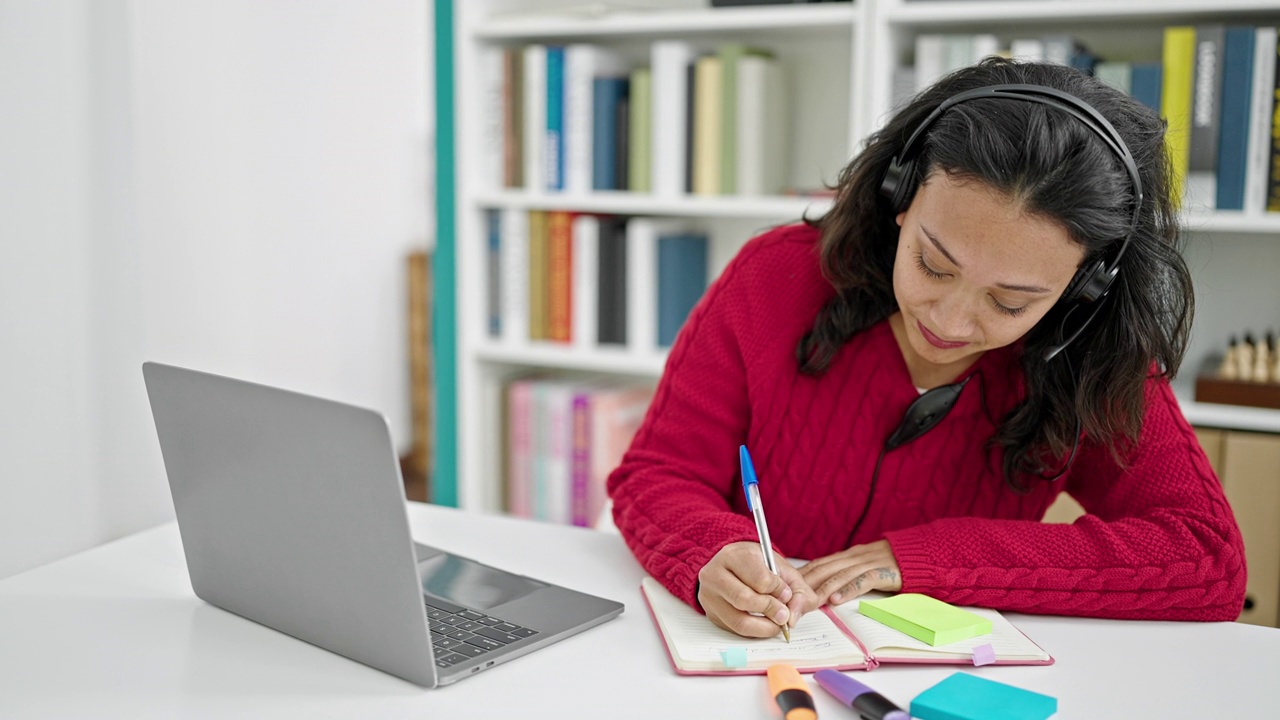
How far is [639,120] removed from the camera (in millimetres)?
2373

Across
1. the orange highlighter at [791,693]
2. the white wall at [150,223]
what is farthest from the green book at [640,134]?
the orange highlighter at [791,693]

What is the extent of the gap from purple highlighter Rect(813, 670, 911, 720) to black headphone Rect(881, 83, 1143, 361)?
474mm

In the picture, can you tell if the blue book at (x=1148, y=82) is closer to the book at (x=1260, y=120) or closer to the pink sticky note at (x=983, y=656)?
the book at (x=1260, y=120)

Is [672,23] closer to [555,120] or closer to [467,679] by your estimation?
[555,120]

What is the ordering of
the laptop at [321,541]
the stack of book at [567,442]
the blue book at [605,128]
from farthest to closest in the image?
the stack of book at [567,442] < the blue book at [605,128] < the laptop at [321,541]

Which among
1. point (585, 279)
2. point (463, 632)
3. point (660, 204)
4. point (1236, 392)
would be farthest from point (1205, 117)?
point (463, 632)

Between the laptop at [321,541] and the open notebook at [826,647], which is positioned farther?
the open notebook at [826,647]

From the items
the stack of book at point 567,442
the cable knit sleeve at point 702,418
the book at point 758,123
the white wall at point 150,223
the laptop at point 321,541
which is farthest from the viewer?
the stack of book at point 567,442

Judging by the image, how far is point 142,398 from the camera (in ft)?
7.04

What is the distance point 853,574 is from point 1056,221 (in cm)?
40

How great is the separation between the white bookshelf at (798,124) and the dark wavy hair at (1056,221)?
0.70 m

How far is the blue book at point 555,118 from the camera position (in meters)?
2.39

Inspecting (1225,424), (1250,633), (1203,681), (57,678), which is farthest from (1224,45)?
(57,678)

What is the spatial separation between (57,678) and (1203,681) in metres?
0.97
